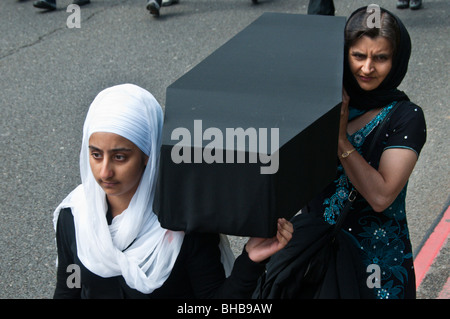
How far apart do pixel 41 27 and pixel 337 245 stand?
7.04 meters

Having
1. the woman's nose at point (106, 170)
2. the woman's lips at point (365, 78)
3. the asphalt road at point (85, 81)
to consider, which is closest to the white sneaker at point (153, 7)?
the asphalt road at point (85, 81)

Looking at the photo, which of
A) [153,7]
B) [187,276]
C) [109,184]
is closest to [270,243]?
[187,276]

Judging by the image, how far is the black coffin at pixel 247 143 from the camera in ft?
5.83

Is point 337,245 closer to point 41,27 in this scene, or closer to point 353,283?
point 353,283

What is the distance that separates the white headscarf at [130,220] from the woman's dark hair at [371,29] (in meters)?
0.73

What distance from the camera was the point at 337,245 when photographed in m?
2.37

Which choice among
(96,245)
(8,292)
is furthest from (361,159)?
(8,292)

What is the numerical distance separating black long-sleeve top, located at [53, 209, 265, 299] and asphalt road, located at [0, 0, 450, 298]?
6.02 ft

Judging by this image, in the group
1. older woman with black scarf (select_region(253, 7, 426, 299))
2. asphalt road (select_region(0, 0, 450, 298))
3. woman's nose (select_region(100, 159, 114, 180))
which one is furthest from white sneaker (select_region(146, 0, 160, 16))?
woman's nose (select_region(100, 159, 114, 180))

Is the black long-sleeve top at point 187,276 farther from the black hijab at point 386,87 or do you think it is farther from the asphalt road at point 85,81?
the asphalt road at point 85,81

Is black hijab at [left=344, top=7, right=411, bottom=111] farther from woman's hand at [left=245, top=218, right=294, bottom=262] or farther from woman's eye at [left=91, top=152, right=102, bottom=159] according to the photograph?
woman's eye at [left=91, top=152, right=102, bottom=159]

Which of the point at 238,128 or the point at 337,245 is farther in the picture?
the point at 337,245

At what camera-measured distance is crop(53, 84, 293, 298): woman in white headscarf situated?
2324 millimetres
